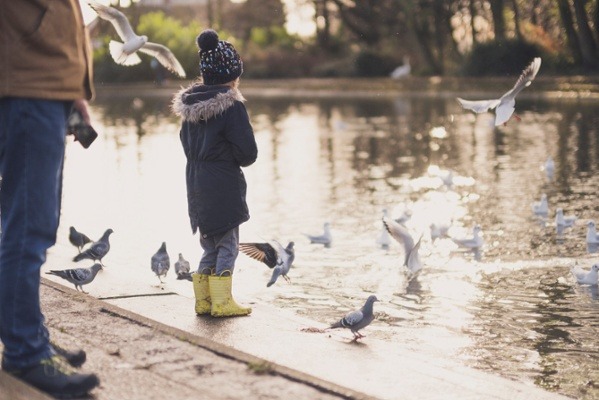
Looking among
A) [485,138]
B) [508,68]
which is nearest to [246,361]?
[485,138]

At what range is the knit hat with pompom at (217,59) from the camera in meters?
6.55

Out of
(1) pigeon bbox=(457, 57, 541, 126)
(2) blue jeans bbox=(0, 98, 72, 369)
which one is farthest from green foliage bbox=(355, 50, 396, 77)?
(2) blue jeans bbox=(0, 98, 72, 369)

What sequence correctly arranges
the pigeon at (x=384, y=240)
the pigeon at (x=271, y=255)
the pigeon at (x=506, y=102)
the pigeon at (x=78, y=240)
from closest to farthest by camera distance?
1. the pigeon at (x=271, y=255)
2. the pigeon at (x=78, y=240)
3. the pigeon at (x=506, y=102)
4. the pigeon at (x=384, y=240)

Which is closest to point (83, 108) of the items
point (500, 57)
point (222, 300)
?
point (222, 300)

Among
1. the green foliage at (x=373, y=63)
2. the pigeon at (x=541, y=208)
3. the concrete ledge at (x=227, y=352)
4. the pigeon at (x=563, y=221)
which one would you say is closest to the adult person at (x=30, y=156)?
the concrete ledge at (x=227, y=352)

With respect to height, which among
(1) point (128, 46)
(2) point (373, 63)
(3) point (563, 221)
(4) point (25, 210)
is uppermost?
(1) point (128, 46)

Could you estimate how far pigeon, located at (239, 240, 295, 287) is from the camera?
7532 mm

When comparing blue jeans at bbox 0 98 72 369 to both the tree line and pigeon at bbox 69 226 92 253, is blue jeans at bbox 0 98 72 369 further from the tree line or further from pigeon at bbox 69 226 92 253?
the tree line

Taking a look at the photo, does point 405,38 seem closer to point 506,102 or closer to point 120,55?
point 506,102

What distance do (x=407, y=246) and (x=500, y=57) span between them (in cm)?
2462

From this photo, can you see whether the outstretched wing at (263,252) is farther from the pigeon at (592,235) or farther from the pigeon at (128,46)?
the pigeon at (592,235)

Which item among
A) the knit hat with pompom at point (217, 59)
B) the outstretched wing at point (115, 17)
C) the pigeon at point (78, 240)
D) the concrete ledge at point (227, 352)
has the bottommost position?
the pigeon at point (78, 240)

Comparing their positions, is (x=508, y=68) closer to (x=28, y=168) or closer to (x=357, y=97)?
(x=357, y=97)

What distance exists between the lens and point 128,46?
8758 mm
